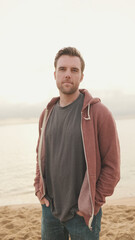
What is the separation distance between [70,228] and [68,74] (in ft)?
5.54

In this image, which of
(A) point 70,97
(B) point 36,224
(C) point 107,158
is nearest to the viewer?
(C) point 107,158

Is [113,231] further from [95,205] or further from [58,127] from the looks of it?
[58,127]

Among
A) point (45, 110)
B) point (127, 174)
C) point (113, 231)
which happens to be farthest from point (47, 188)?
point (127, 174)

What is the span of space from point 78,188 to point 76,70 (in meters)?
1.35

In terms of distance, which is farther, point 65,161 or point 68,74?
point 68,74

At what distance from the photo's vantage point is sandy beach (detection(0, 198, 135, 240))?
4.32 m

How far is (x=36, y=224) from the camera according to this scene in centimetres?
509

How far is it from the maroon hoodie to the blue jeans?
11 centimetres

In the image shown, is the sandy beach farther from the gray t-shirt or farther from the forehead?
the forehead

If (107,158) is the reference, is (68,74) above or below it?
above

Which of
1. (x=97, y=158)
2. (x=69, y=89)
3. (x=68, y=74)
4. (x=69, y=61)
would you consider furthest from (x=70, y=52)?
(x=97, y=158)

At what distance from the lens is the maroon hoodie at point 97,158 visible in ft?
6.81

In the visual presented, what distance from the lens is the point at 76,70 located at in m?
2.44

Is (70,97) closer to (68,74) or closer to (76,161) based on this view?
(68,74)
